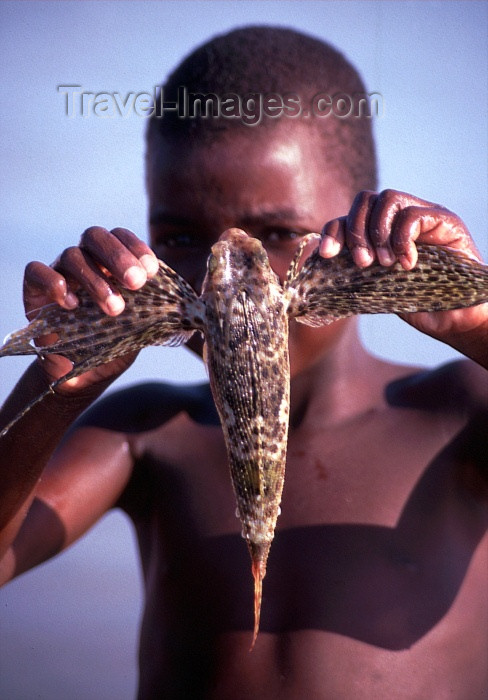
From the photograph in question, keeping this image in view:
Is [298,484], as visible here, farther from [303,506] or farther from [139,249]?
[139,249]

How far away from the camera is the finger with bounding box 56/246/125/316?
1691 millimetres

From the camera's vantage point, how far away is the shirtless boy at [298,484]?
7.54 feet

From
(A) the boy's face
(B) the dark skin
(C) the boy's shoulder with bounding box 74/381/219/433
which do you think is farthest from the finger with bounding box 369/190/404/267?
(C) the boy's shoulder with bounding box 74/381/219/433

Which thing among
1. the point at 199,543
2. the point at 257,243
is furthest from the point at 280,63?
the point at 199,543

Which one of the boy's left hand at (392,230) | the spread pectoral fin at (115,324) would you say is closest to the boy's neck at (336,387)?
the boy's left hand at (392,230)

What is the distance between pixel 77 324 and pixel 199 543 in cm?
113

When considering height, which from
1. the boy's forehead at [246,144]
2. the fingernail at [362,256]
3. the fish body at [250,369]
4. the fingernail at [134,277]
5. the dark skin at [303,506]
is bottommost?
the dark skin at [303,506]

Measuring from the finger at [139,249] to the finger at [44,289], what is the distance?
17cm

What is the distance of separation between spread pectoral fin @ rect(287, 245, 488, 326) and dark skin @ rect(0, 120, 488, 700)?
0.32 metres

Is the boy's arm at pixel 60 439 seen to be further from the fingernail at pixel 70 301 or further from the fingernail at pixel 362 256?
the fingernail at pixel 362 256

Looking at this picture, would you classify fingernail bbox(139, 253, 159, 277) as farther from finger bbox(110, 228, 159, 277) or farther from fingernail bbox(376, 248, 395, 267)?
fingernail bbox(376, 248, 395, 267)

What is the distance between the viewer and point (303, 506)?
2.54m

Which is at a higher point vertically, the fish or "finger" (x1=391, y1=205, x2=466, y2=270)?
"finger" (x1=391, y1=205, x2=466, y2=270)

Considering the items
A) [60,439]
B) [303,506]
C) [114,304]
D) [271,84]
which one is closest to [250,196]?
[271,84]
